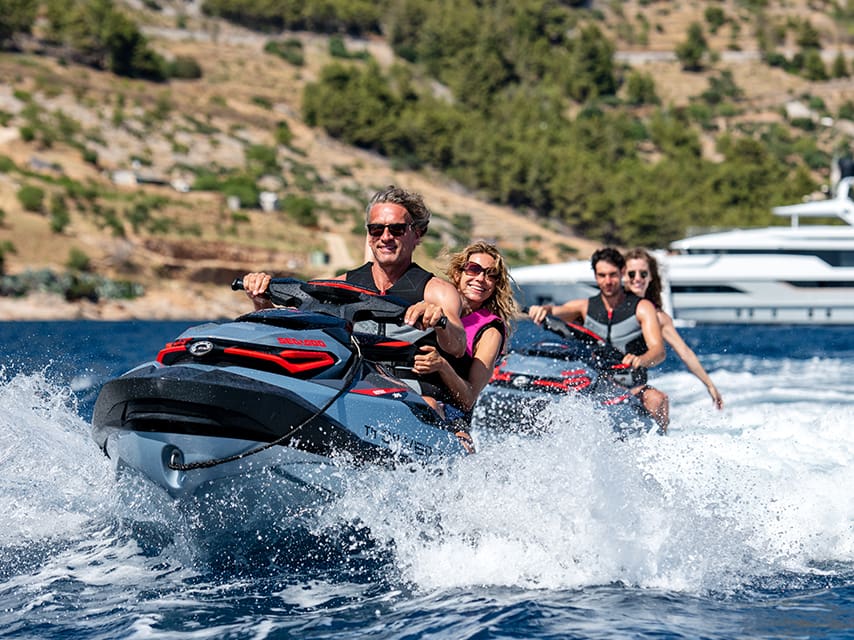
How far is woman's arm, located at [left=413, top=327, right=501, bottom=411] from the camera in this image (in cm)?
525

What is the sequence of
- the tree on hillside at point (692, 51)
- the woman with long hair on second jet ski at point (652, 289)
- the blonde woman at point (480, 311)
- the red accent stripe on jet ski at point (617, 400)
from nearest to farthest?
the blonde woman at point (480, 311)
the red accent stripe on jet ski at point (617, 400)
the woman with long hair on second jet ski at point (652, 289)
the tree on hillside at point (692, 51)

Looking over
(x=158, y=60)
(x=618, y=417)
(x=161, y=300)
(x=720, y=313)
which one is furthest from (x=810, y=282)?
(x=158, y=60)

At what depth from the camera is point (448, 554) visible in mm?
4898

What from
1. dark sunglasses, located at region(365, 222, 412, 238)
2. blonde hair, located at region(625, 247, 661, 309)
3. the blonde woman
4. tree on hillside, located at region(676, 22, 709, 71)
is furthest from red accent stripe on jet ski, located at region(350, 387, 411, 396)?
tree on hillside, located at region(676, 22, 709, 71)

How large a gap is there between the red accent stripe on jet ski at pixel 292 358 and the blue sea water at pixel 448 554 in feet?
1.77

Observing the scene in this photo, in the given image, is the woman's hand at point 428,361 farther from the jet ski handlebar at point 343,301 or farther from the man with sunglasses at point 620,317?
the man with sunglasses at point 620,317

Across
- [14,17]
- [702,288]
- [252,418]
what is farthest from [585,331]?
[14,17]

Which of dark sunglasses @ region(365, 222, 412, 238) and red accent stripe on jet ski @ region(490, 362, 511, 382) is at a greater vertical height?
dark sunglasses @ region(365, 222, 412, 238)

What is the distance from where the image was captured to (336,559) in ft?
16.7

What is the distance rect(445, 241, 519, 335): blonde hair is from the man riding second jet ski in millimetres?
546

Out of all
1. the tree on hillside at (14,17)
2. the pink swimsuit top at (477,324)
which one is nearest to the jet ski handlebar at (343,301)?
the pink swimsuit top at (477,324)

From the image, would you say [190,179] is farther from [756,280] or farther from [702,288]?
[756,280]

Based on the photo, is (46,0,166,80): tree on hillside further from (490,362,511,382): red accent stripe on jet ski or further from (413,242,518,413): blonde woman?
(413,242,518,413): blonde woman

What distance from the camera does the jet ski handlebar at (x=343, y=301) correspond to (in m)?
5.28
